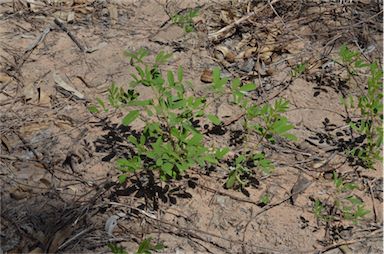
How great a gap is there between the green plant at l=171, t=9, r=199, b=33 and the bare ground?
0.05 m

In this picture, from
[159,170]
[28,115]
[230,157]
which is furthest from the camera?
[28,115]

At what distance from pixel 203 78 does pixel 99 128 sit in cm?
79

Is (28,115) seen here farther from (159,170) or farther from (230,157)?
(230,157)

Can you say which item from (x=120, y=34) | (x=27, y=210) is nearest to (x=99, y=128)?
(x=27, y=210)

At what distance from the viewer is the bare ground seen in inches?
98.1

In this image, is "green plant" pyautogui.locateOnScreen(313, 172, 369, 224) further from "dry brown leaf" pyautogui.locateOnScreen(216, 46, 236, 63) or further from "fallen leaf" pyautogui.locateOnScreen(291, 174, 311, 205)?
"dry brown leaf" pyautogui.locateOnScreen(216, 46, 236, 63)

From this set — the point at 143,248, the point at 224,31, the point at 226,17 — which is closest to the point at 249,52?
the point at 224,31

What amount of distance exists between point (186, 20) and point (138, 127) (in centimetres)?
115

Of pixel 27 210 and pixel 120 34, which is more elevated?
pixel 120 34

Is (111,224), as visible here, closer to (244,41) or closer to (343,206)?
(343,206)

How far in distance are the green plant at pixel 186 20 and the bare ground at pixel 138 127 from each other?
0.16ft

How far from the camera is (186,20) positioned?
150 inches

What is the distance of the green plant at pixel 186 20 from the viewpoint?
3754 millimetres

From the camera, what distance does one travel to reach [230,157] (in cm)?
288
